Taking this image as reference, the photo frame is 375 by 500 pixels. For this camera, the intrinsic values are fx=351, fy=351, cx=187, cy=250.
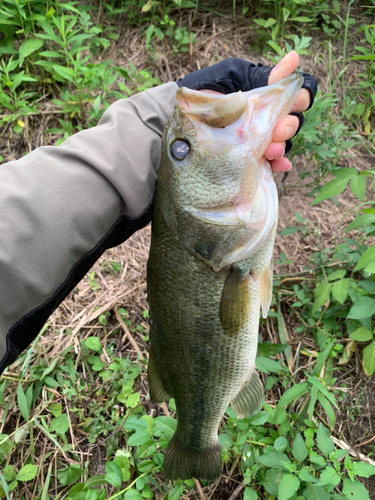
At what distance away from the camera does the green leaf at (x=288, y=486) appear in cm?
175

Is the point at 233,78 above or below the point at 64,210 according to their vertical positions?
above

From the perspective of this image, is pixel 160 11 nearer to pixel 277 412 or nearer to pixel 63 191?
pixel 63 191

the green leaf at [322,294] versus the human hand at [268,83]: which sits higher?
the human hand at [268,83]

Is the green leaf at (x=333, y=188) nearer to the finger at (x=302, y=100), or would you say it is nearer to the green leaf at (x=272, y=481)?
the finger at (x=302, y=100)

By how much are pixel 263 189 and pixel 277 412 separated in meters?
1.36

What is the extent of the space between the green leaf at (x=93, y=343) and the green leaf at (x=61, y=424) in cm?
50

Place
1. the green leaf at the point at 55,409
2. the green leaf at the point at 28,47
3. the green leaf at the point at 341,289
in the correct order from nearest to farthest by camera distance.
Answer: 1. the green leaf at the point at 341,289
2. the green leaf at the point at 55,409
3. the green leaf at the point at 28,47

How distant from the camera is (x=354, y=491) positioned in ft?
5.85

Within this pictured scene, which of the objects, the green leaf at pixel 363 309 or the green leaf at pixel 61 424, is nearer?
the green leaf at pixel 363 309

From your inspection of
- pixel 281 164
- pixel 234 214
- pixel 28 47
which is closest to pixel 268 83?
pixel 281 164

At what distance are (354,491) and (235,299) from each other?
3.87 feet

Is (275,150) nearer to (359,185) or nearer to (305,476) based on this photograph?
(359,185)

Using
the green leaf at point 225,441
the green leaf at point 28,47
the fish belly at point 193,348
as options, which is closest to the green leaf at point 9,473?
the fish belly at point 193,348

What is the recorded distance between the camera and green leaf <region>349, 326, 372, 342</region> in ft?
7.78
